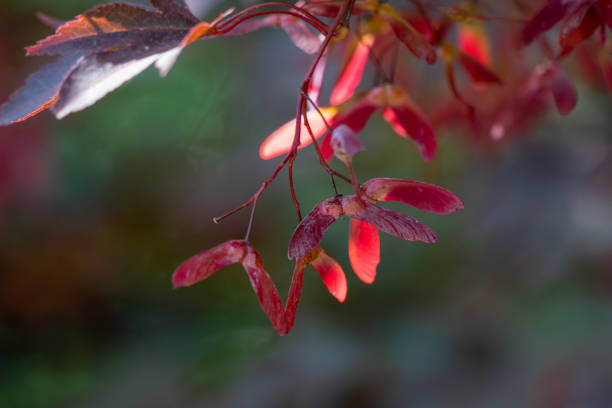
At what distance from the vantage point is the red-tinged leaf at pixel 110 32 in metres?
0.46

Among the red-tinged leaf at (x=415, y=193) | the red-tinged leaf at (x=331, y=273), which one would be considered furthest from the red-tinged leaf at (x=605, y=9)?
the red-tinged leaf at (x=331, y=273)

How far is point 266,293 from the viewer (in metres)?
0.48

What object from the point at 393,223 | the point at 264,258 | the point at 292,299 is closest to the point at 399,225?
the point at 393,223

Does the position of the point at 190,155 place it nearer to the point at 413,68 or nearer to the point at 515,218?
the point at 413,68

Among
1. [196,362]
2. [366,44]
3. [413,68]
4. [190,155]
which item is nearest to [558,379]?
[413,68]

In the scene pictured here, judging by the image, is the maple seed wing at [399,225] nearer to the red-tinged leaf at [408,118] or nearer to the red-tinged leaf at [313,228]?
the red-tinged leaf at [313,228]

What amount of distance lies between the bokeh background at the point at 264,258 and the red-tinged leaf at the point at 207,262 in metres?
1.18

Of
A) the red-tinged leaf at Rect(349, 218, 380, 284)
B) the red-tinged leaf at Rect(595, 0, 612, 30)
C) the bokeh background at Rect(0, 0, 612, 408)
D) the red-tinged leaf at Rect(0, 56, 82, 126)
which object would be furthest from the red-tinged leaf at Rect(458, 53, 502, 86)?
the bokeh background at Rect(0, 0, 612, 408)

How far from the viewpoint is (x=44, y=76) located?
48 cm

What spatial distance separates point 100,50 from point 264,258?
1742mm

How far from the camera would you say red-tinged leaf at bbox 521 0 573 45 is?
1.69 feet

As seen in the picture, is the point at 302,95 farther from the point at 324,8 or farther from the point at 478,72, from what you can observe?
the point at 478,72

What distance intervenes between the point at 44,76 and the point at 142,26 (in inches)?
4.0

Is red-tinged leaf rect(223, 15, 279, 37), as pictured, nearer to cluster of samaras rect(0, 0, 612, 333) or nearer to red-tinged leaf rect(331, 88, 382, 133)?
cluster of samaras rect(0, 0, 612, 333)
